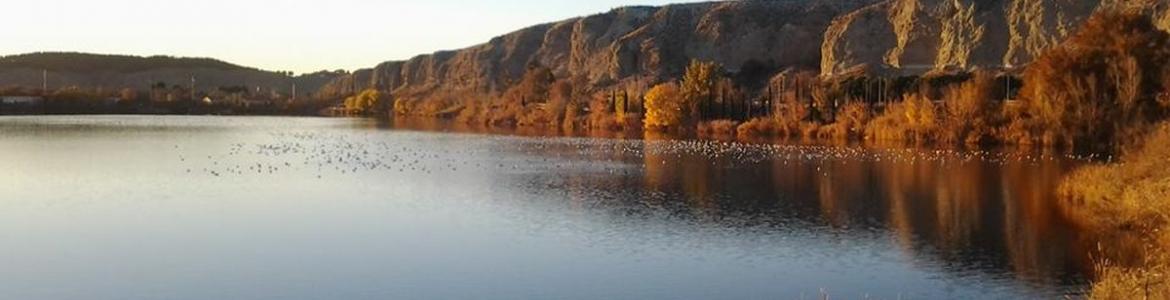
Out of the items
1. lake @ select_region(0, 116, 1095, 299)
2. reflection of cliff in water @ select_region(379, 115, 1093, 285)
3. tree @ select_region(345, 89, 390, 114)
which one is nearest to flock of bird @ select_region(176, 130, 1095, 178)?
reflection of cliff in water @ select_region(379, 115, 1093, 285)

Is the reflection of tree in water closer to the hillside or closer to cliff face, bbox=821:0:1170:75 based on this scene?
the hillside

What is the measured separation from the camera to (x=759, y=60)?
116562mm

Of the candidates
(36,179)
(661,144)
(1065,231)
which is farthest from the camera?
(661,144)

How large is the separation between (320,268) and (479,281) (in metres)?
2.38

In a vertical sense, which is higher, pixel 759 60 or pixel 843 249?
pixel 759 60

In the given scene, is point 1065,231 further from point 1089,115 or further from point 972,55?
point 972,55

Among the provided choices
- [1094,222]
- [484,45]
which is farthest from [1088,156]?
[484,45]

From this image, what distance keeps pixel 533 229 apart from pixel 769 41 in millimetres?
103752

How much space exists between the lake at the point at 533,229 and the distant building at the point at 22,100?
83943mm

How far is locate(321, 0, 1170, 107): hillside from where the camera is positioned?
7462 cm

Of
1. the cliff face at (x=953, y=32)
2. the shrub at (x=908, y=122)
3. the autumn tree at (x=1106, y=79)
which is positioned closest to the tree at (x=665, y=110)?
the shrub at (x=908, y=122)

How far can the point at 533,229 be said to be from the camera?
20344 mm

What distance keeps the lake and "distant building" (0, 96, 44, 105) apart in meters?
83.9

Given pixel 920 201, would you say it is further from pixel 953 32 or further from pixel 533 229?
pixel 953 32
